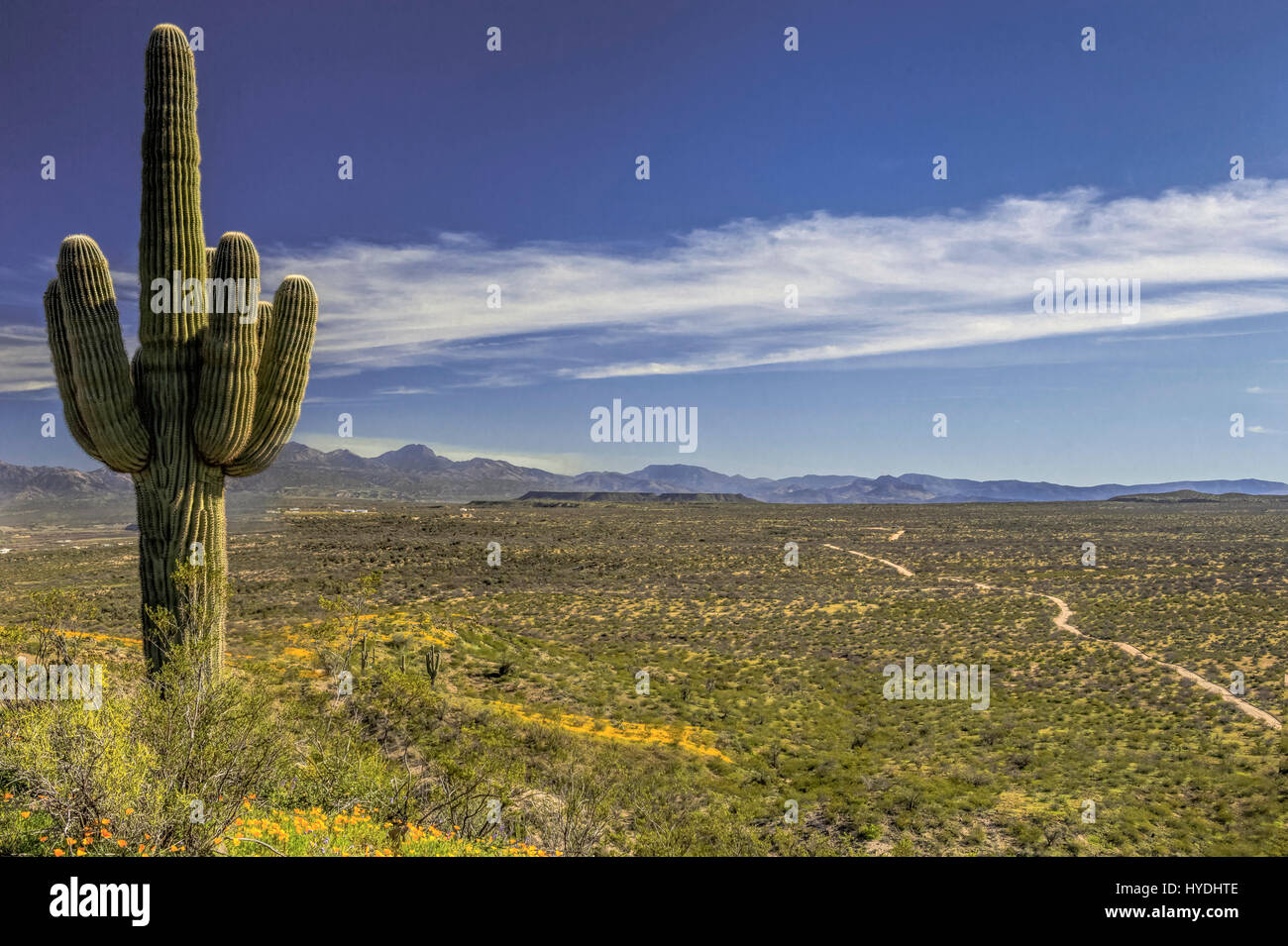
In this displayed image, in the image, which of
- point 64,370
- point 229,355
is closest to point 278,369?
point 229,355

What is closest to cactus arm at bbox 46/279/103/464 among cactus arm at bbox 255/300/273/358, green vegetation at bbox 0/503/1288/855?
cactus arm at bbox 255/300/273/358

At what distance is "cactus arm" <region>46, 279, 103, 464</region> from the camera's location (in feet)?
29.4

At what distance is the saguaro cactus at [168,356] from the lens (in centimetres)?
891

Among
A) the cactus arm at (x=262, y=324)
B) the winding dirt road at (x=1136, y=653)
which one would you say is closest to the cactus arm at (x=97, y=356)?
the cactus arm at (x=262, y=324)

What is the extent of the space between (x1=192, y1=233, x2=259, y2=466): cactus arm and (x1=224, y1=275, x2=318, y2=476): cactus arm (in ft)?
0.88

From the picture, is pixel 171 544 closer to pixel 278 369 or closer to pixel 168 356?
pixel 168 356

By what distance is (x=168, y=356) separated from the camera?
9.05 meters

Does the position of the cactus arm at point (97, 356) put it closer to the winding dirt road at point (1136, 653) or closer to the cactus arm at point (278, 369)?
the cactus arm at point (278, 369)

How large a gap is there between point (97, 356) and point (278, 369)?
213 cm

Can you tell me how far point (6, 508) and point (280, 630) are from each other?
21382cm
